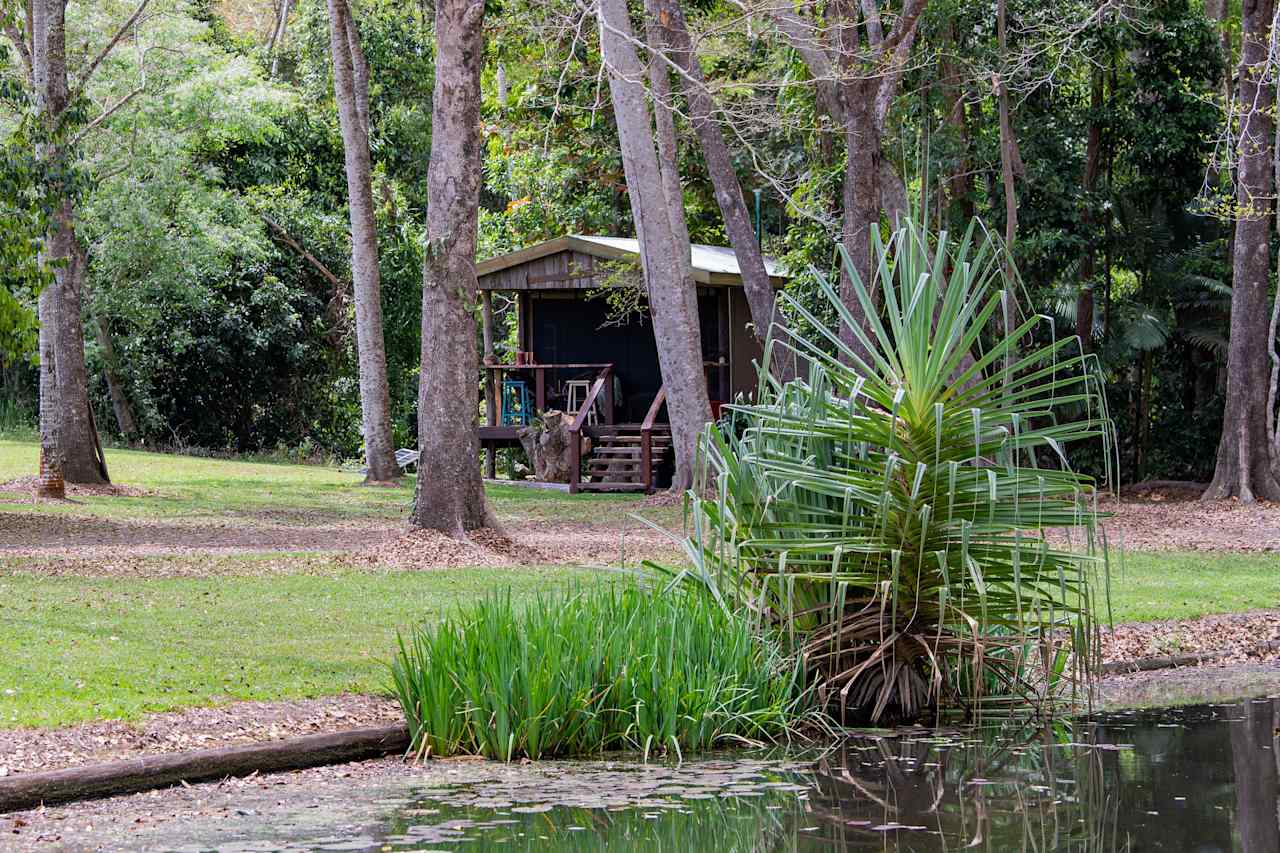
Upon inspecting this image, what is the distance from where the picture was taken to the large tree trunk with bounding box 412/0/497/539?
571 inches

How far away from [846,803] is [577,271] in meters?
20.4

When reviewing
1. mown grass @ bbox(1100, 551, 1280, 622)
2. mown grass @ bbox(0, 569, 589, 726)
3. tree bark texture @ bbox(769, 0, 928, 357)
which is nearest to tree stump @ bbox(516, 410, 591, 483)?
tree bark texture @ bbox(769, 0, 928, 357)

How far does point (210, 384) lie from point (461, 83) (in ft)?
65.5

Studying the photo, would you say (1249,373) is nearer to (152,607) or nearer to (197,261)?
(152,607)

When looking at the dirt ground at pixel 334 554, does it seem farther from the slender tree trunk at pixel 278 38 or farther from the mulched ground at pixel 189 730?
the slender tree trunk at pixel 278 38

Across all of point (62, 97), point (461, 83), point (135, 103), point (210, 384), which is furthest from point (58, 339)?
point (210, 384)

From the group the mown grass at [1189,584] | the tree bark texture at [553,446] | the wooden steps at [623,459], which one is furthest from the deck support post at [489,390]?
the mown grass at [1189,584]

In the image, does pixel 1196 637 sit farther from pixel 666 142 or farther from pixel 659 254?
pixel 666 142

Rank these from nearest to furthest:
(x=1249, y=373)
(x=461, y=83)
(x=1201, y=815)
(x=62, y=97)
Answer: (x=1201, y=815) < (x=461, y=83) < (x=62, y=97) < (x=1249, y=373)

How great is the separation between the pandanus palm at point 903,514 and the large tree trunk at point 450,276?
6.60m

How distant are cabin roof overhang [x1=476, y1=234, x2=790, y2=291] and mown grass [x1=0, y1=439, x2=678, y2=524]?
142 inches

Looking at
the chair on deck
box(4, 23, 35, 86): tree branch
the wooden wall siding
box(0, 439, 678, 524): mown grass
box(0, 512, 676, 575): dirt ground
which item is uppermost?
box(4, 23, 35, 86): tree branch

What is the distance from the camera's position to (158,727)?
7.27m

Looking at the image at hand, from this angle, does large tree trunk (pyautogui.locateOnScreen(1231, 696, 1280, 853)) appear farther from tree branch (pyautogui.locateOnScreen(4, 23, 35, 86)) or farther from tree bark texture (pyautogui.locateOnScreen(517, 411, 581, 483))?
tree bark texture (pyautogui.locateOnScreen(517, 411, 581, 483))
